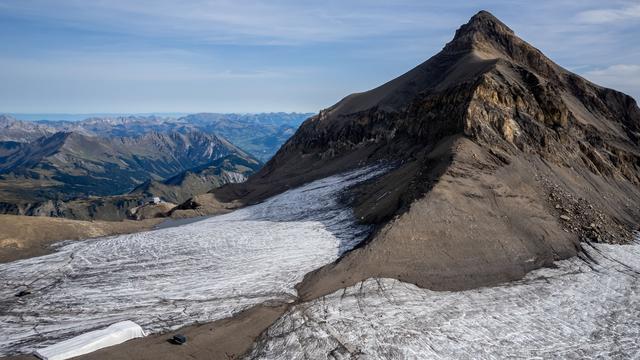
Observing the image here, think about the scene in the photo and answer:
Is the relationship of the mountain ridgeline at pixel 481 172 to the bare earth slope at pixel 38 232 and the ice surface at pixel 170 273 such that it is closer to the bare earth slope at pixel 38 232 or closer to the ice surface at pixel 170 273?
the ice surface at pixel 170 273

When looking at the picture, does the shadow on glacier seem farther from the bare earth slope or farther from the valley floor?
the bare earth slope

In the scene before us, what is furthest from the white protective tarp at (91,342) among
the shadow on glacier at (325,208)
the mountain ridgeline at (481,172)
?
the shadow on glacier at (325,208)

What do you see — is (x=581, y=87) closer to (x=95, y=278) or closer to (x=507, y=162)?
(x=507, y=162)

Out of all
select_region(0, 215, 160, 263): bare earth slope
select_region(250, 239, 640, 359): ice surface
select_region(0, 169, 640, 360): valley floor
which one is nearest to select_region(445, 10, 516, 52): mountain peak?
select_region(0, 169, 640, 360): valley floor

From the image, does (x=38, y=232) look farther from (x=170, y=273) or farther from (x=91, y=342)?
(x=91, y=342)

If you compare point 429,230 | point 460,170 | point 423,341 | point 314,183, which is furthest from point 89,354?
point 314,183

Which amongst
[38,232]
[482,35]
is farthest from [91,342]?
[482,35]
